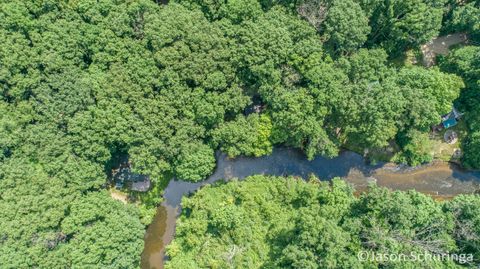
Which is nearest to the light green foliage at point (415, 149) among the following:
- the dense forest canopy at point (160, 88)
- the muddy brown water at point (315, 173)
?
the muddy brown water at point (315, 173)

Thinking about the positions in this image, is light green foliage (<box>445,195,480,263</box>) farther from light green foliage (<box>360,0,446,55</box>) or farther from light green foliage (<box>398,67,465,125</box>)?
light green foliage (<box>360,0,446,55</box>)

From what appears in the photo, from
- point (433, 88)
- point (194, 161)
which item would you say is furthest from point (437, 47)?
point (194, 161)

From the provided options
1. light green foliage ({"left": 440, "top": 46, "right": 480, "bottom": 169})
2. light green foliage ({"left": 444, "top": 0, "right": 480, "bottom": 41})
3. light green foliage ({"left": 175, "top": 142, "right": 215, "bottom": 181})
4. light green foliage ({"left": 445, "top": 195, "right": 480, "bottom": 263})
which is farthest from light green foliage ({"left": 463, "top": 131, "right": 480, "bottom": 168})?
light green foliage ({"left": 175, "top": 142, "right": 215, "bottom": 181})

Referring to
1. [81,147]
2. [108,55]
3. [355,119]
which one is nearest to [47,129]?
[81,147]

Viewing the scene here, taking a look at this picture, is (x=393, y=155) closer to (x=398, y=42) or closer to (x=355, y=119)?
(x=355, y=119)

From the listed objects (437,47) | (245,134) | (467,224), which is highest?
(437,47)

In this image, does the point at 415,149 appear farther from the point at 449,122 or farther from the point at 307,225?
the point at 307,225

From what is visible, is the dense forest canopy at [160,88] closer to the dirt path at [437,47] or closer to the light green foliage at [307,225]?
the light green foliage at [307,225]
